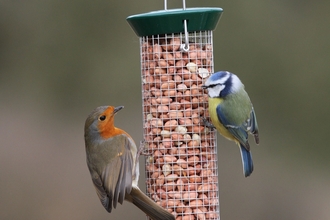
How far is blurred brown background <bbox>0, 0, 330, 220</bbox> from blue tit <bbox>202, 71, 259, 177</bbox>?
493 centimetres

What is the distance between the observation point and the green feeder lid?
4.95m

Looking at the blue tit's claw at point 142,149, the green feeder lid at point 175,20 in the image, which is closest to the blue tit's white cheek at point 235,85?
the green feeder lid at point 175,20

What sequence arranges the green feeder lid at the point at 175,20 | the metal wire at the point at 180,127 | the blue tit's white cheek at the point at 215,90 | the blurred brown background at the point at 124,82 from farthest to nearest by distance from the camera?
the blurred brown background at the point at 124,82 < the metal wire at the point at 180,127 < the blue tit's white cheek at the point at 215,90 < the green feeder lid at the point at 175,20

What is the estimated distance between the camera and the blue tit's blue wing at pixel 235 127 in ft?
16.9

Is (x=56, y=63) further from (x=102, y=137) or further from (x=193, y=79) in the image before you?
(x=193, y=79)

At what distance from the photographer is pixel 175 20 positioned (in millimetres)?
4973

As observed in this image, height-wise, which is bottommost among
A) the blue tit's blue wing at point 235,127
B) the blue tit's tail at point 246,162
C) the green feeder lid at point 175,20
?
the blue tit's tail at point 246,162

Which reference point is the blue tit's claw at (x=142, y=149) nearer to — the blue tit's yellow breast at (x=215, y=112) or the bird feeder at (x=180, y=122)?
the bird feeder at (x=180, y=122)

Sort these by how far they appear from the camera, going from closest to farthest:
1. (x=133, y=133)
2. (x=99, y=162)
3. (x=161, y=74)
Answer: (x=161, y=74) < (x=99, y=162) < (x=133, y=133)

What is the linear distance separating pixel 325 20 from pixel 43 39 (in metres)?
5.03

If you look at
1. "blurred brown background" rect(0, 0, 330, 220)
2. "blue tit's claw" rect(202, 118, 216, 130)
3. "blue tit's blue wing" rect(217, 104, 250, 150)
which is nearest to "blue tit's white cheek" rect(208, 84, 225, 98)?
"blue tit's blue wing" rect(217, 104, 250, 150)

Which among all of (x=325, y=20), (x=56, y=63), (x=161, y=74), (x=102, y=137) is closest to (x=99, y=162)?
(x=102, y=137)

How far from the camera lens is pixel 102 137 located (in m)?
5.79

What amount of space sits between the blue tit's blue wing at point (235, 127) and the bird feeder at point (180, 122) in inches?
7.6
